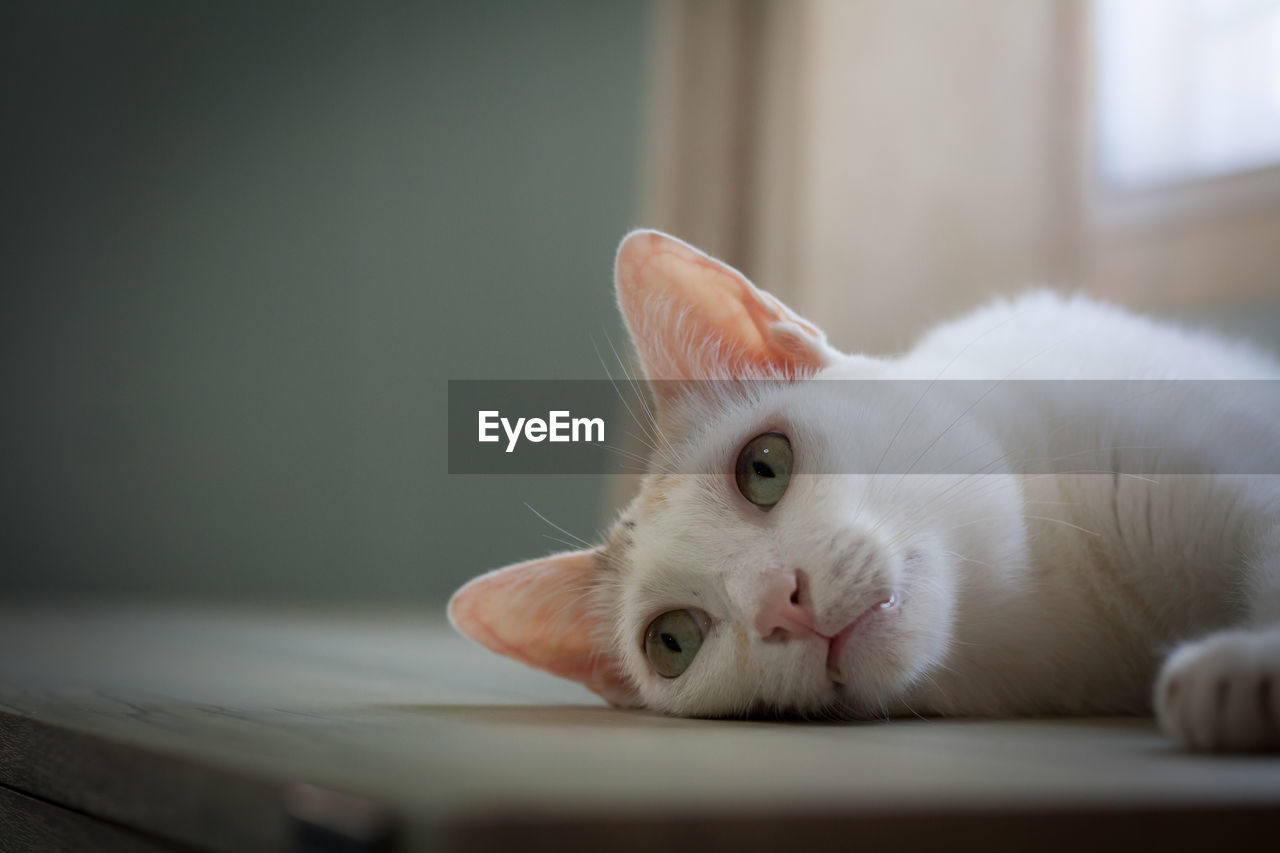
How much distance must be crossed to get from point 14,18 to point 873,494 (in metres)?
3.23

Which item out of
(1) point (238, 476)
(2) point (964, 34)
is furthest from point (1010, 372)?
(1) point (238, 476)

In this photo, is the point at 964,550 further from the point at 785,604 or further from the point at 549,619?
the point at 549,619

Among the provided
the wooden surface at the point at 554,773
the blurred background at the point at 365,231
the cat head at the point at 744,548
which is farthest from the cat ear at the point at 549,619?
the blurred background at the point at 365,231

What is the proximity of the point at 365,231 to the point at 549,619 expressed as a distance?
2.41 meters

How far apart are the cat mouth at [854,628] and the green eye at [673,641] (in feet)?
0.49

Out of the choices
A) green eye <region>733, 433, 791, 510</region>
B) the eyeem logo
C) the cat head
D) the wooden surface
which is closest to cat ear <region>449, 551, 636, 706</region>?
the cat head

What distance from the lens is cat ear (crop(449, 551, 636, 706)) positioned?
3.53 ft

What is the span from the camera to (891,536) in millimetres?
877

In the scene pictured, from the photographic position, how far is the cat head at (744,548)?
839 mm

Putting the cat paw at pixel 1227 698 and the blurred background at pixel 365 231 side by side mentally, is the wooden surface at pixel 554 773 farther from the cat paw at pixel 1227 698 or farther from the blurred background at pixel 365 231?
the blurred background at pixel 365 231

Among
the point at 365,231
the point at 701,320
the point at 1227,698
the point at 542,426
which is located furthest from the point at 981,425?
the point at 365,231

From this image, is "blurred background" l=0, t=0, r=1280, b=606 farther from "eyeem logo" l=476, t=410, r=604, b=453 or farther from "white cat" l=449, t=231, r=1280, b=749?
"white cat" l=449, t=231, r=1280, b=749

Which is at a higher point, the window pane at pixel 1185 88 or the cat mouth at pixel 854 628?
the window pane at pixel 1185 88

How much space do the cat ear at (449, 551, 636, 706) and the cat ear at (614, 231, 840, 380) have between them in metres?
0.24
